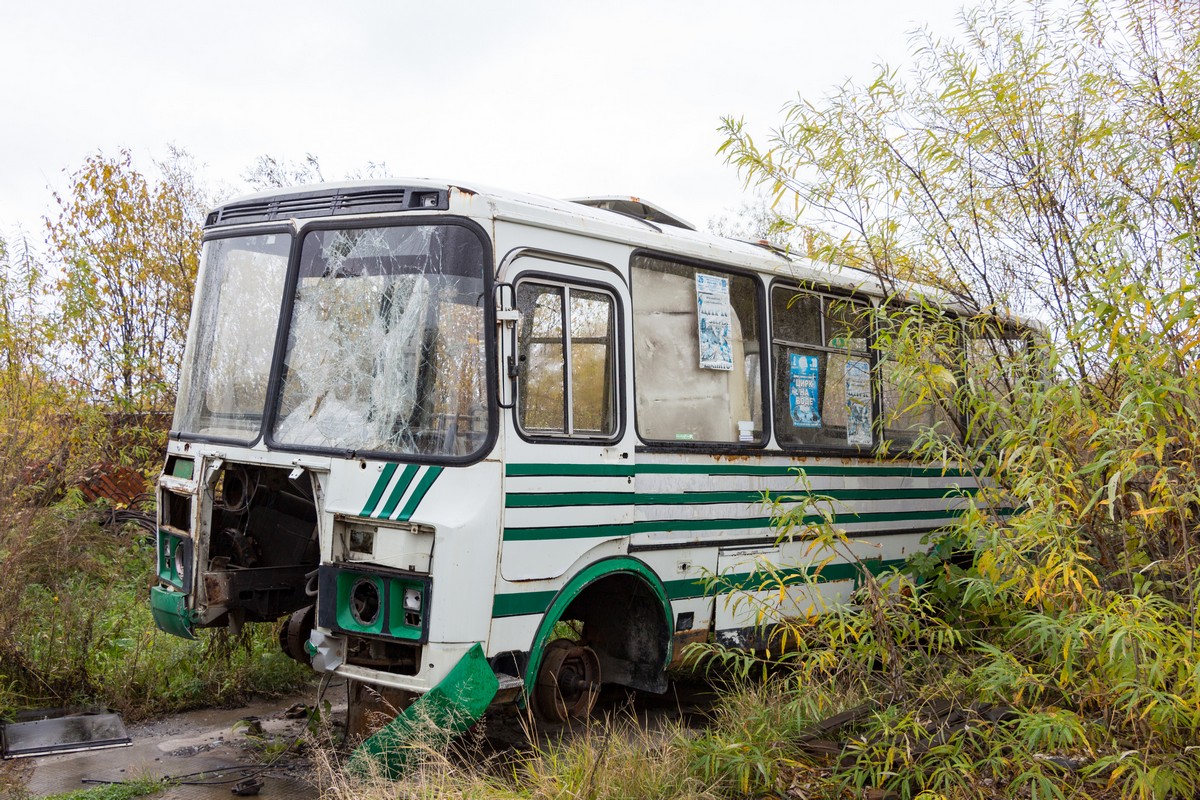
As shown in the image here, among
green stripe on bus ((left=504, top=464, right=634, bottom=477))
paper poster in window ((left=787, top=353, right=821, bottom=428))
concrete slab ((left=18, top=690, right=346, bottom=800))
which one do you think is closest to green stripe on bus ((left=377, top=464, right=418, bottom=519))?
green stripe on bus ((left=504, top=464, right=634, bottom=477))

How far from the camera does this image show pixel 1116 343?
435 cm

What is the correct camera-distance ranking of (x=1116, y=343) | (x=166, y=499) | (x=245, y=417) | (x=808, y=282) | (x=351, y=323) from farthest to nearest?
(x=808, y=282) < (x=166, y=499) < (x=245, y=417) < (x=351, y=323) < (x=1116, y=343)

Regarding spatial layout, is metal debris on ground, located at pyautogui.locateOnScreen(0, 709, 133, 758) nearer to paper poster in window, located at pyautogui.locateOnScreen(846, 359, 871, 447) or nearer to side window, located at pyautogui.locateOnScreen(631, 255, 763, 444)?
side window, located at pyautogui.locateOnScreen(631, 255, 763, 444)

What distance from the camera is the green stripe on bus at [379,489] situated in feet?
15.9

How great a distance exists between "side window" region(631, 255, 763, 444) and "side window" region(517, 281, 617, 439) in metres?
0.25

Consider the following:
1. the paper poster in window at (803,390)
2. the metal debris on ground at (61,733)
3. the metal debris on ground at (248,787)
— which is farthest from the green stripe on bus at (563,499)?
the metal debris on ground at (61,733)

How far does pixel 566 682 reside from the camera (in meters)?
5.59

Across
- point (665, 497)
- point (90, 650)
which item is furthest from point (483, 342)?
point (90, 650)

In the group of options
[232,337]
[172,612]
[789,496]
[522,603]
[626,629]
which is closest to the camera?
[522,603]

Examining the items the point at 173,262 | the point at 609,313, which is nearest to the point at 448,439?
the point at 609,313

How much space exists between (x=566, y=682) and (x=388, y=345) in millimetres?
2029

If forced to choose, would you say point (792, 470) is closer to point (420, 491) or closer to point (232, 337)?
point (420, 491)

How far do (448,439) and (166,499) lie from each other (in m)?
2.16

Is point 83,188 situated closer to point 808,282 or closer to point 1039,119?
point 808,282
